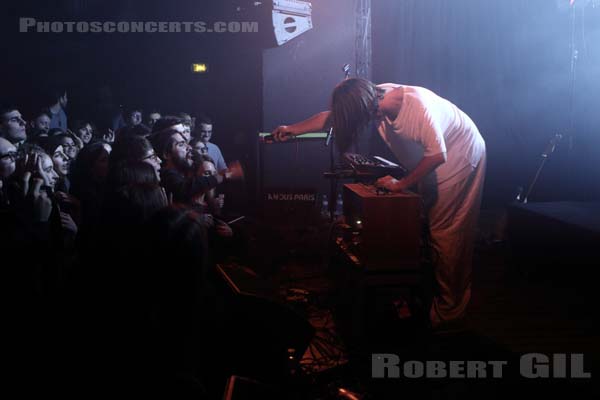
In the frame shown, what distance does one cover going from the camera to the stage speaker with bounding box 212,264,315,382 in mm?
2244

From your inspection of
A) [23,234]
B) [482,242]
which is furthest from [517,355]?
[23,234]

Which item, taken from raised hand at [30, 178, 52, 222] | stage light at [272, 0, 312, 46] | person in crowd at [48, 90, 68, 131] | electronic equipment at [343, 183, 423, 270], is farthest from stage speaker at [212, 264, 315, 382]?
stage light at [272, 0, 312, 46]

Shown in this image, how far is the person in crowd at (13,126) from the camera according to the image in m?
3.74

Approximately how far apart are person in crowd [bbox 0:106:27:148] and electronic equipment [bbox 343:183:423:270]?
2555mm

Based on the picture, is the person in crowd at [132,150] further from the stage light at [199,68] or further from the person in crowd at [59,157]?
the stage light at [199,68]

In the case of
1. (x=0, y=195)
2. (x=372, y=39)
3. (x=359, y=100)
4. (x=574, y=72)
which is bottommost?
(x=0, y=195)

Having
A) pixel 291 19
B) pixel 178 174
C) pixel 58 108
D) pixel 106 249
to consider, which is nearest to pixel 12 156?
pixel 58 108

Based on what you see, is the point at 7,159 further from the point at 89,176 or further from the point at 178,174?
the point at 178,174

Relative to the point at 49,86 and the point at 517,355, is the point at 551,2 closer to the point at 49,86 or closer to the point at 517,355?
the point at 517,355

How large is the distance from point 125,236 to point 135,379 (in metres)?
0.52

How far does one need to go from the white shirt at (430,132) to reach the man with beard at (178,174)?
128 centimetres

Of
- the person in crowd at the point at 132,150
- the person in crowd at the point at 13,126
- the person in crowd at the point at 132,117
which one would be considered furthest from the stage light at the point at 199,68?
the person in crowd at the point at 132,150

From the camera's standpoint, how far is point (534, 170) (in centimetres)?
684

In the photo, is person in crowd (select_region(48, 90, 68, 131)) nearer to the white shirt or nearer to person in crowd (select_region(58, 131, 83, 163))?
person in crowd (select_region(58, 131, 83, 163))
